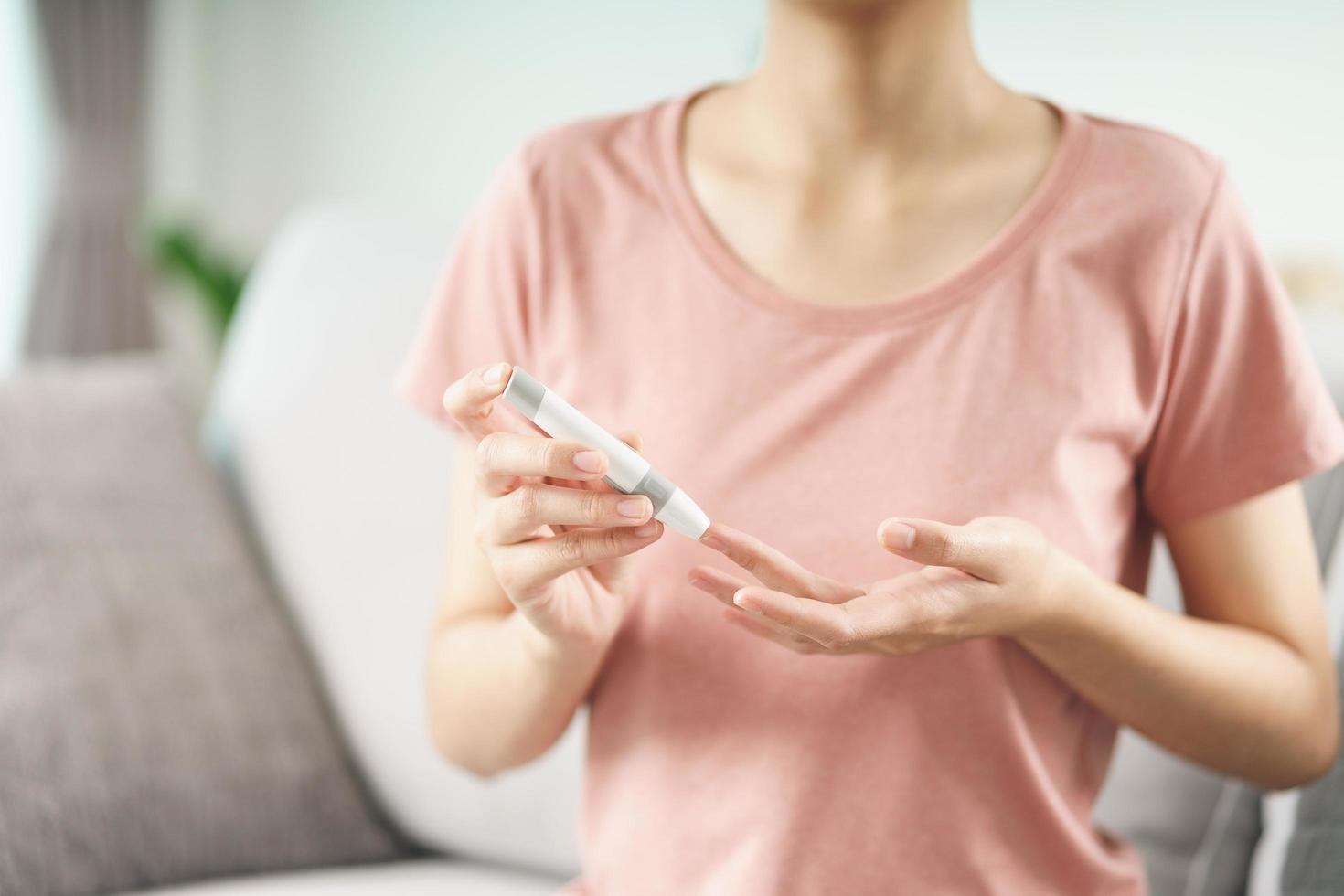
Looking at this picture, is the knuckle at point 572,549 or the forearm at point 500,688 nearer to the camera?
the knuckle at point 572,549

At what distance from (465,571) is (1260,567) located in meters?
0.49

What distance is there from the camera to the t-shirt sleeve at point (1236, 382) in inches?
27.3

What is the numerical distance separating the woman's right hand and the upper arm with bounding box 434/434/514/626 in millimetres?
150

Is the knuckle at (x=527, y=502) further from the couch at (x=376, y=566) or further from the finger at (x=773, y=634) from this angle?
the couch at (x=376, y=566)

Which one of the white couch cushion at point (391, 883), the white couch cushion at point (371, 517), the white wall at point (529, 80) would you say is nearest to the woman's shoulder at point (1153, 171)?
the white couch cushion at point (371, 517)

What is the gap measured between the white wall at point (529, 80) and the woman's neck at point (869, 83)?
96 cm

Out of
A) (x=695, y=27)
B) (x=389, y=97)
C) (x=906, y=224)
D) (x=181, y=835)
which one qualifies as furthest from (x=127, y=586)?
(x=389, y=97)

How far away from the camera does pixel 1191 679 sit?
70cm

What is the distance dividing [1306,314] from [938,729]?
62cm

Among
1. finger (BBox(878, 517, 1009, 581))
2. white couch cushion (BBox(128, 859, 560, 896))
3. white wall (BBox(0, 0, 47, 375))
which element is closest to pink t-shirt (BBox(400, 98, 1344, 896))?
finger (BBox(878, 517, 1009, 581))

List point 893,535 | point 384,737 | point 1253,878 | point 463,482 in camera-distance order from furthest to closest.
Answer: point 384,737, point 1253,878, point 463,482, point 893,535

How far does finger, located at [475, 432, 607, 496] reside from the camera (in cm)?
53

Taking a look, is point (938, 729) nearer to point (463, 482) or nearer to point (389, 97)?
point (463, 482)

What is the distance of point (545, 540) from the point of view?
1.91 feet
